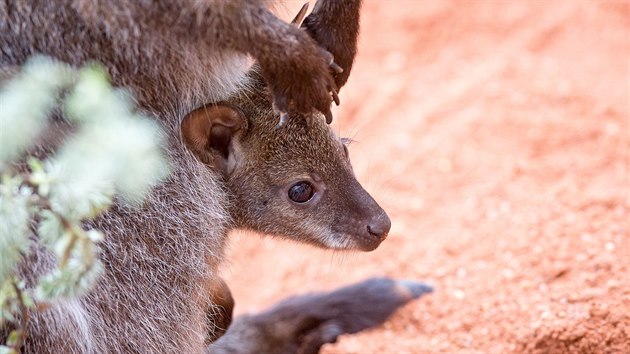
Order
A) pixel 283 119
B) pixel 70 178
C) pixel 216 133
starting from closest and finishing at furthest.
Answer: pixel 70 178 < pixel 283 119 < pixel 216 133

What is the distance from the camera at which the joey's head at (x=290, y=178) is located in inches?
134

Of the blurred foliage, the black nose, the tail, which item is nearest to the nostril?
the black nose

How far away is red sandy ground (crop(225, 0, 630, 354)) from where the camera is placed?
4055mm

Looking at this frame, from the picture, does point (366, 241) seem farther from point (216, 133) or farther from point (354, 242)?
point (216, 133)

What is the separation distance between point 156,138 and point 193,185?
27 centimetres

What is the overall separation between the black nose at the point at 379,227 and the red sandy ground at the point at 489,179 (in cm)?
33

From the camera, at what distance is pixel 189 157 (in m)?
3.24

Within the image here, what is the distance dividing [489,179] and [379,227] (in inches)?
76.1

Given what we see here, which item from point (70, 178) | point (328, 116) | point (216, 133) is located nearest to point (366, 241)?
point (328, 116)

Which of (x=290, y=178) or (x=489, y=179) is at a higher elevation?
(x=290, y=178)

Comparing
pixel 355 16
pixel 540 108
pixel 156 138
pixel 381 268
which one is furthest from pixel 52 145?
pixel 540 108

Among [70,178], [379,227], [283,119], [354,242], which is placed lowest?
[354,242]

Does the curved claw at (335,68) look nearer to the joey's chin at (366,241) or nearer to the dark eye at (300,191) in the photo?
the dark eye at (300,191)

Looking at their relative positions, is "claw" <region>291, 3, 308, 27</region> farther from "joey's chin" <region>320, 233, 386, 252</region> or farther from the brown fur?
"joey's chin" <region>320, 233, 386, 252</region>
